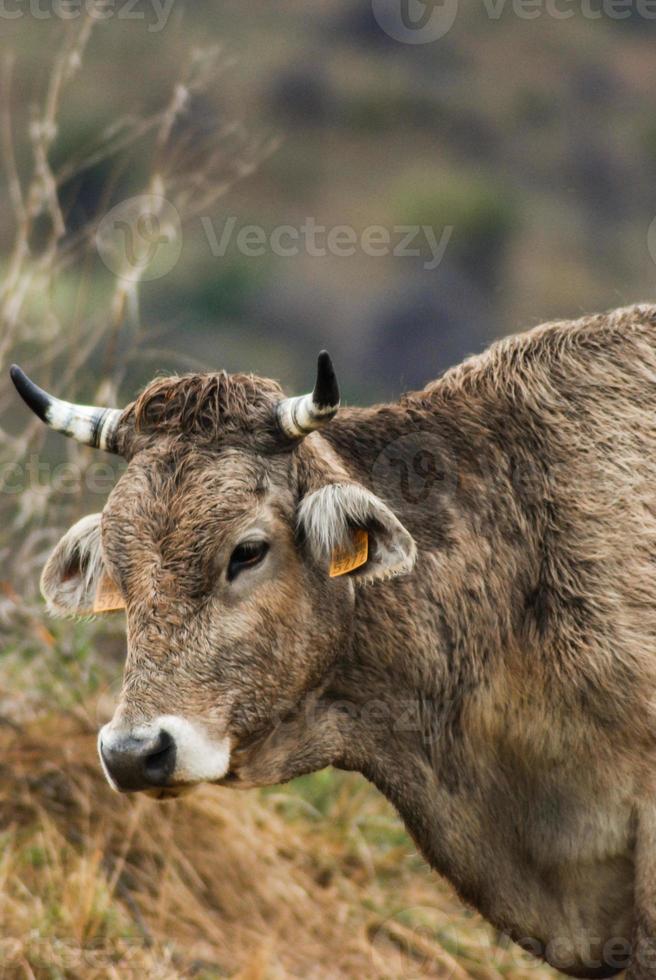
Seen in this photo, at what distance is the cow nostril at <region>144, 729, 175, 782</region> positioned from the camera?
518 centimetres

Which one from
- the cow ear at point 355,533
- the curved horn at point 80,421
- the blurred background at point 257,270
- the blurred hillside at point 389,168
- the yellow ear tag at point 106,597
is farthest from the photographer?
the blurred hillside at point 389,168

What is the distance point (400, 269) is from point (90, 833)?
27.1m

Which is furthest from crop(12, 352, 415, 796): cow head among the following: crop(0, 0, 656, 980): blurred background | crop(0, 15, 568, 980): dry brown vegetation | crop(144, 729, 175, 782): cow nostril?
crop(0, 15, 568, 980): dry brown vegetation

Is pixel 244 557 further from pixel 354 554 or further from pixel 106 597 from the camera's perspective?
pixel 106 597

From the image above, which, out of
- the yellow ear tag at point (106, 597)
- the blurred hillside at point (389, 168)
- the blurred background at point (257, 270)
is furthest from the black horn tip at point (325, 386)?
the blurred hillside at point (389, 168)

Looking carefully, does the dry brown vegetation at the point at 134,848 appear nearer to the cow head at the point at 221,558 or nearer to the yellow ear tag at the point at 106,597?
the yellow ear tag at the point at 106,597

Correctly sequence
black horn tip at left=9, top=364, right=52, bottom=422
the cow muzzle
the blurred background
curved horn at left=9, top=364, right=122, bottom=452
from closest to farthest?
the cow muzzle → black horn tip at left=9, top=364, right=52, bottom=422 → curved horn at left=9, top=364, right=122, bottom=452 → the blurred background

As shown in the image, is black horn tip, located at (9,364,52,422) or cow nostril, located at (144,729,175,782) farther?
black horn tip, located at (9,364,52,422)

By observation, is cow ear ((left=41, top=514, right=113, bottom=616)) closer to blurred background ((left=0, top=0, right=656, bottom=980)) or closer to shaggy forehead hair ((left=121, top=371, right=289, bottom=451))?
shaggy forehead hair ((left=121, top=371, right=289, bottom=451))

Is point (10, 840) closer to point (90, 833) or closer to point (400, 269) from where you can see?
point (90, 833)

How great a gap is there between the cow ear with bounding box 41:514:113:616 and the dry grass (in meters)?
1.99

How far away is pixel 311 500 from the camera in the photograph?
561 centimetres

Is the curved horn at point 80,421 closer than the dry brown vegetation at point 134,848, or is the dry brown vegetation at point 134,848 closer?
the curved horn at point 80,421

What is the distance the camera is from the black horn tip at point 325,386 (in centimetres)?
519
